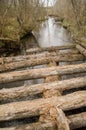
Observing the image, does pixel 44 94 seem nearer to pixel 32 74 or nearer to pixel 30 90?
pixel 30 90

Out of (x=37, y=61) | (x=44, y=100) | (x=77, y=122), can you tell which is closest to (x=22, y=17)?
(x=37, y=61)

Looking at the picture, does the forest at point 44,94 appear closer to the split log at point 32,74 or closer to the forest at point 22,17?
the split log at point 32,74

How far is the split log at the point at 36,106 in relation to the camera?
3.36 m

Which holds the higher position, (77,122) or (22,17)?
(22,17)

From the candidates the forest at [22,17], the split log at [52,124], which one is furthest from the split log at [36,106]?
the forest at [22,17]

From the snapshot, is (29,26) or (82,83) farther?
(29,26)

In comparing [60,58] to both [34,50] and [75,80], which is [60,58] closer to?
[34,50]

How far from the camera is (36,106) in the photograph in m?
3.48

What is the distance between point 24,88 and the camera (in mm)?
4203

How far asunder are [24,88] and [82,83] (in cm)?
134

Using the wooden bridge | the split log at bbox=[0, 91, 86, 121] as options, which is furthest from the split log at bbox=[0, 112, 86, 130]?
the split log at bbox=[0, 91, 86, 121]

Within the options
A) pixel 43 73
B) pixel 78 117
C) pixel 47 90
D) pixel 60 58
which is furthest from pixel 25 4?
pixel 78 117

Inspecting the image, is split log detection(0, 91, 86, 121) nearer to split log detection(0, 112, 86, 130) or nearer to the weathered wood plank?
split log detection(0, 112, 86, 130)

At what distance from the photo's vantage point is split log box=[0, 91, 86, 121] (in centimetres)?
336
